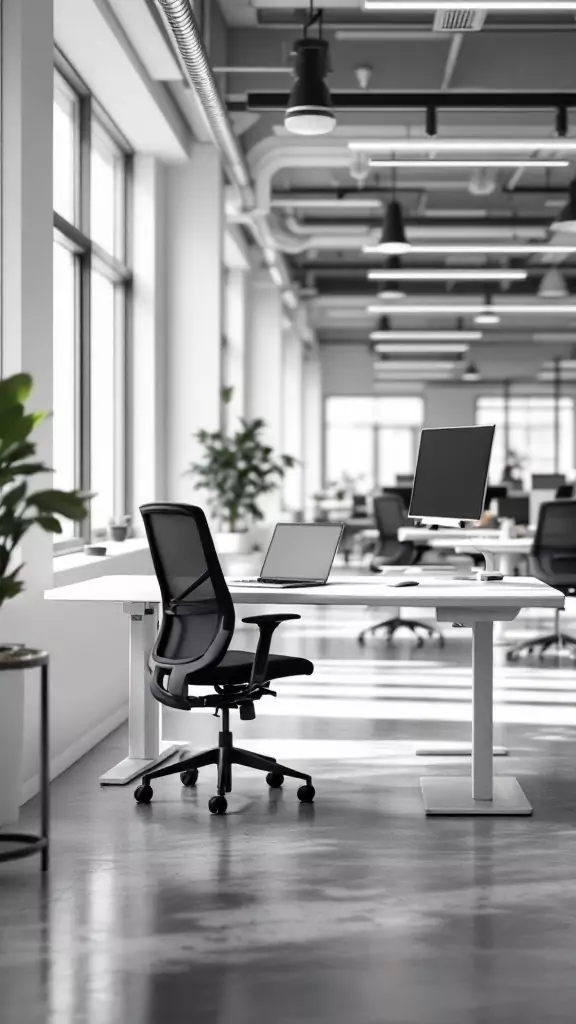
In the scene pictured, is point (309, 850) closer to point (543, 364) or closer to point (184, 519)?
point (184, 519)

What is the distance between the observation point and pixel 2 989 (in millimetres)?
2826

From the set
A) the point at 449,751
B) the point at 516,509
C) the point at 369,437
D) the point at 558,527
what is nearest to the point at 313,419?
the point at 369,437

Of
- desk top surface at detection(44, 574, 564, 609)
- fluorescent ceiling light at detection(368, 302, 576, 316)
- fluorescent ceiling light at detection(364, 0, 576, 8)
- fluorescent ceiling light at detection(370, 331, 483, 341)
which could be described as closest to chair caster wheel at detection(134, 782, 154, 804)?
desk top surface at detection(44, 574, 564, 609)

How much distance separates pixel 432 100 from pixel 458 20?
6.75 feet

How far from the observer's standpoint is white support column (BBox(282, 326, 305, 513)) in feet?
61.3

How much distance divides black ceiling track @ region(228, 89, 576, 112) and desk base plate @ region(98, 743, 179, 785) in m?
4.85

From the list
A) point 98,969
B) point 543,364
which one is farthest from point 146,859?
point 543,364

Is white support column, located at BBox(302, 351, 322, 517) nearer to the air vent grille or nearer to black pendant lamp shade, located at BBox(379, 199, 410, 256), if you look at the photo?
black pendant lamp shade, located at BBox(379, 199, 410, 256)

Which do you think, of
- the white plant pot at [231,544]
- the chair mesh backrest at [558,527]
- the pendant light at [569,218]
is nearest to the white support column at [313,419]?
the white plant pot at [231,544]

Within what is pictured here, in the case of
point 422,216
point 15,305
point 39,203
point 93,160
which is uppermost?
point 422,216

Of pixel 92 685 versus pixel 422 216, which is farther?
pixel 422 216

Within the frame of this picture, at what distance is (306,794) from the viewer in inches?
182

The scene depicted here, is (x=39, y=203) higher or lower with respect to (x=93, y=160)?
lower

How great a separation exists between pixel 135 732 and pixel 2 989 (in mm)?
2364
